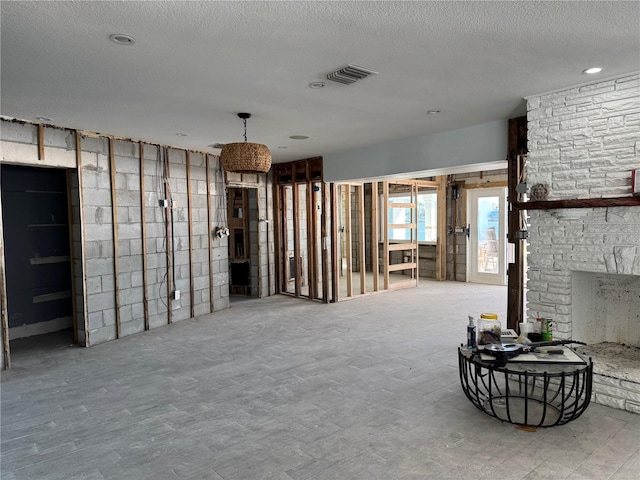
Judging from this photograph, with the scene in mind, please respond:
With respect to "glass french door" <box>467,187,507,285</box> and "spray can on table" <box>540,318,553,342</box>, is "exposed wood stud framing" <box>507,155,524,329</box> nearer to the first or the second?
"spray can on table" <box>540,318,553,342</box>

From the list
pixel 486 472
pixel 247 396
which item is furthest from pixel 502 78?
pixel 247 396

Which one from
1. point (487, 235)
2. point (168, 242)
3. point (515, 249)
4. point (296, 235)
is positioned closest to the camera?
point (515, 249)

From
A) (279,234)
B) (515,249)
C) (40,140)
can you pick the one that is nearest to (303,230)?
(279,234)

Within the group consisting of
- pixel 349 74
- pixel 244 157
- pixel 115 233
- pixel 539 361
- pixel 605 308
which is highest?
pixel 349 74

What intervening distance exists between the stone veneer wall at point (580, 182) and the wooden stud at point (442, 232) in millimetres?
5645

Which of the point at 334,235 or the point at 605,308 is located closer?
the point at 605,308

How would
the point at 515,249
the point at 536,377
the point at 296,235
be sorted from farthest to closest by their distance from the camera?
1. the point at 296,235
2. the point at 515,249
3. the point at 536,377

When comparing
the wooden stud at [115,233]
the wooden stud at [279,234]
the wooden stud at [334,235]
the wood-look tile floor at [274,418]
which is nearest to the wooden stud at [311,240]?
the wooden stud at [334,235]

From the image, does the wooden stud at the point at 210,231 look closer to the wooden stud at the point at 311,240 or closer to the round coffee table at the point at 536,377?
the wooden stud at the point at 311,240

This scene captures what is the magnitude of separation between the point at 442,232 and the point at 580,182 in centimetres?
598

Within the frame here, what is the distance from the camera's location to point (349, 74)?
3.13 metres

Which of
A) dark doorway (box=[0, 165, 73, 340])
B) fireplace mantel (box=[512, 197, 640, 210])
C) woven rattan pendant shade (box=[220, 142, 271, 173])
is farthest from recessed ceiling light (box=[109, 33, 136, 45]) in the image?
dark doorway (box=[0, 165, 73, 340])

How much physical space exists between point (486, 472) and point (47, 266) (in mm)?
5879

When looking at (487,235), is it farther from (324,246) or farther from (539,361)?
(539,361)
